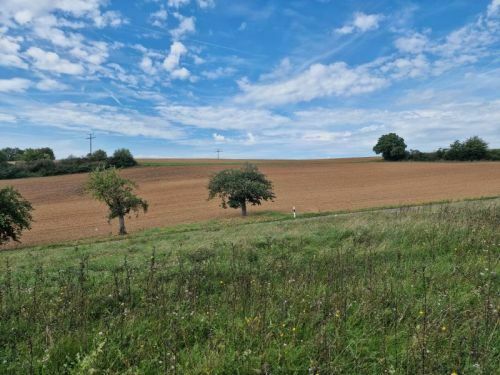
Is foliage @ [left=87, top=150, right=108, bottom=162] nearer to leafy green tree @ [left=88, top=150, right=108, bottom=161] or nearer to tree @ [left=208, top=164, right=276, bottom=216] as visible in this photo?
leafy green tree @ [left=88, top=150, right=108, bottom=161]

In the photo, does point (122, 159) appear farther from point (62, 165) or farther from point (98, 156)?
point (62, 165)

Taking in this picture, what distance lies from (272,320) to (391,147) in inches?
4086

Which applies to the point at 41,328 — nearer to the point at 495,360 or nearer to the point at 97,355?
the point at 97,355

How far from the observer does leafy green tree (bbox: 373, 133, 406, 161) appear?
97.5 meters

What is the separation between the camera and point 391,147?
9919 cm

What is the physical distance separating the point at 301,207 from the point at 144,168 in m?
58.4

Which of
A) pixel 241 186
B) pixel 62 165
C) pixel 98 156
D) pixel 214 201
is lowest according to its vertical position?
pixel 214 201

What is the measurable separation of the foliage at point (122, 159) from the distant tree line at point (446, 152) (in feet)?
225

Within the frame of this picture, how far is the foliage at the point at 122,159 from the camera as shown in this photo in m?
88.4

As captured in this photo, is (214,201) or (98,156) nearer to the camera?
(214,201)

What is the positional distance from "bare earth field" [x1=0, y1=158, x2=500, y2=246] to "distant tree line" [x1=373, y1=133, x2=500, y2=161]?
16330 mm

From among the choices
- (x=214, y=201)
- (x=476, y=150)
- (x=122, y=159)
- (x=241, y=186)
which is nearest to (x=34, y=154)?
(x=122, y=159)

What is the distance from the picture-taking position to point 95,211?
142 feet

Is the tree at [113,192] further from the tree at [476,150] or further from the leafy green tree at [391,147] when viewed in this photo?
the tree at [476,150]
